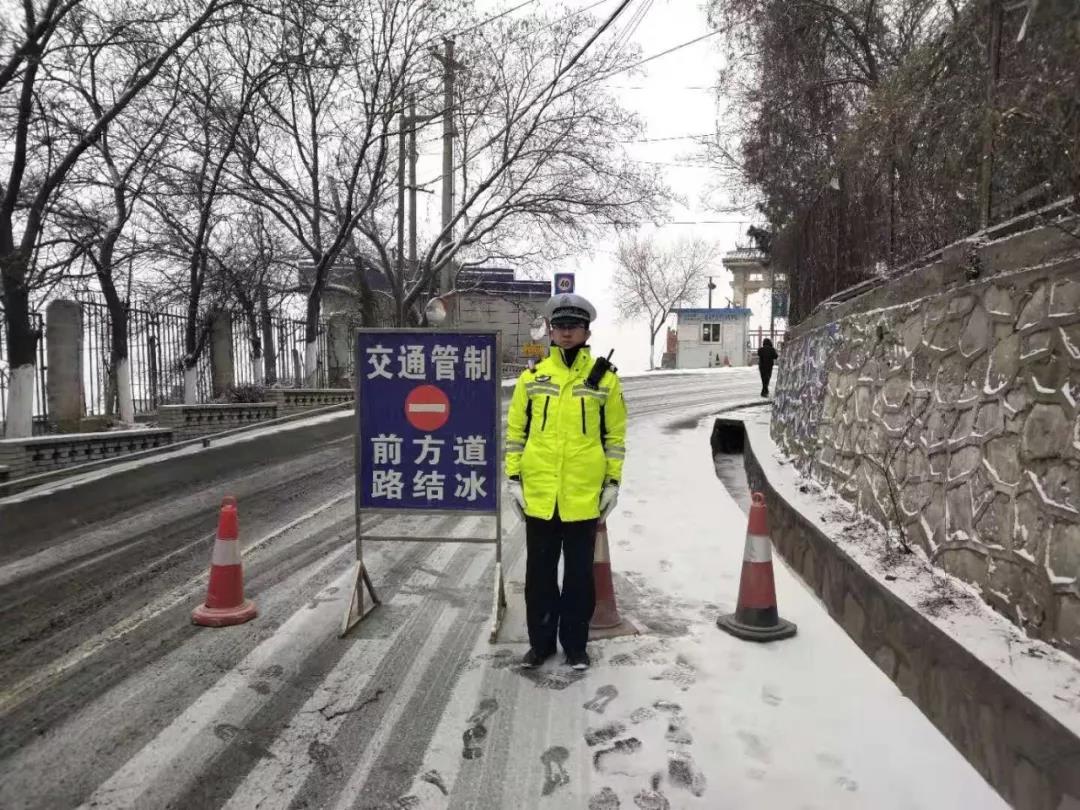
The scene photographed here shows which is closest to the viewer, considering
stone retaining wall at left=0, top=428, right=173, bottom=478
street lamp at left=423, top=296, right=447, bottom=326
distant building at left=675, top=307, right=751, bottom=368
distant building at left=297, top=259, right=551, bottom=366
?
stone retaining wall at left=0, top=428, right=173, bottom=478

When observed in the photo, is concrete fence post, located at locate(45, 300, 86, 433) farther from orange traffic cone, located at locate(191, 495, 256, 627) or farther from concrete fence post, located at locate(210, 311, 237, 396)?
orange traffic cone, located at locate(191, 495, 256, 627)

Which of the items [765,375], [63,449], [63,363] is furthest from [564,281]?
[63,449]

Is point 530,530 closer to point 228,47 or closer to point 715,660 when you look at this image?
point 715,660

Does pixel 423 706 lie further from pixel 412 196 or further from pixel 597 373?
pixel 412 196

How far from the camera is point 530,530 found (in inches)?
145

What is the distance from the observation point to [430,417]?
449 centimetres

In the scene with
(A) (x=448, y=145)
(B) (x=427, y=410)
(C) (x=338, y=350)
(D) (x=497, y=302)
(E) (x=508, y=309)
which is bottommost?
(B) (x=427, y=410)

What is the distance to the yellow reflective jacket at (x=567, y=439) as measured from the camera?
3572mm

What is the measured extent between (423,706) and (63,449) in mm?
8261

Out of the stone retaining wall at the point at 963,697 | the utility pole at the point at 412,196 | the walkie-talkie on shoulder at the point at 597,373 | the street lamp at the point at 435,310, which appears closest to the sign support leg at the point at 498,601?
the walkie-talkie on shoulder at the point at 597,373

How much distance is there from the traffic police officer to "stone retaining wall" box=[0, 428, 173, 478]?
780 centimetres

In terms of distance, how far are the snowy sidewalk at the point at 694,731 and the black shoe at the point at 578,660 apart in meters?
0.08

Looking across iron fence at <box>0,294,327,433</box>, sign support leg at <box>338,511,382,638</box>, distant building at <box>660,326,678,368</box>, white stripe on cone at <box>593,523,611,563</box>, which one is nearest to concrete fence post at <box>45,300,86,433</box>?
iron fence at <box>0,294,327,433</box>

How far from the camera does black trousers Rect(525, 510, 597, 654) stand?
366 centimetres
